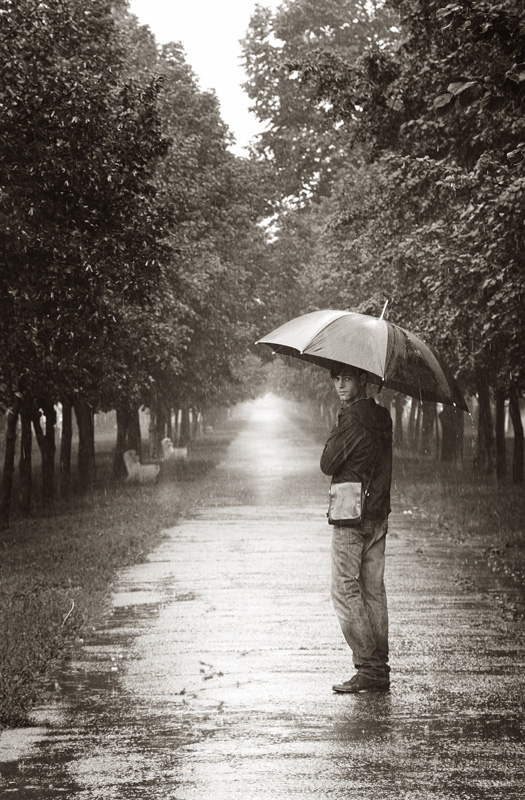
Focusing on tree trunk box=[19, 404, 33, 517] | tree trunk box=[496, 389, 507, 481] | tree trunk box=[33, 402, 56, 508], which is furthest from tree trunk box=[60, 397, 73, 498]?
tree trunk box=[496, 389, 507, 481]

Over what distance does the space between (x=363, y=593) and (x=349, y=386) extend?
4.15 feet

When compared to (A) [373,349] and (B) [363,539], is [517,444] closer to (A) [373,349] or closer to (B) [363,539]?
(B) [363,539]

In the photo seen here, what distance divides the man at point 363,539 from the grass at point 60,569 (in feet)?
6.20

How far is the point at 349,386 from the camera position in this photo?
6.89m

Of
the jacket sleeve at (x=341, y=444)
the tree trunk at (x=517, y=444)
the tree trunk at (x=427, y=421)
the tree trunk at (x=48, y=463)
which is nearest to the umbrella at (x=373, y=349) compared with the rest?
the jacket sleeve at (x=341, y=444)

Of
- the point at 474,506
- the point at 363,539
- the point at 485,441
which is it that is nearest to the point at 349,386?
the point at 363,539

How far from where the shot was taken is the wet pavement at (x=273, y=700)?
4922 mm

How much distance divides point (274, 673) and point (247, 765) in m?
1.90

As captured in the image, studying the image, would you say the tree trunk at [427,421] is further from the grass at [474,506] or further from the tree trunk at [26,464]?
the tree trunk at [26,464]

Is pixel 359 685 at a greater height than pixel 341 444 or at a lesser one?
lesser

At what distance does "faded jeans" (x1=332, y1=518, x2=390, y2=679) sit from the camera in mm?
6594

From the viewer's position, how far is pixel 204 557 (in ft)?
41.8

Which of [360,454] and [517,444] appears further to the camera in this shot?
[517,444]

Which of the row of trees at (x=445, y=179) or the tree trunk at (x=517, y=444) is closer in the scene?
the row of trees at (x=445, y=179)
